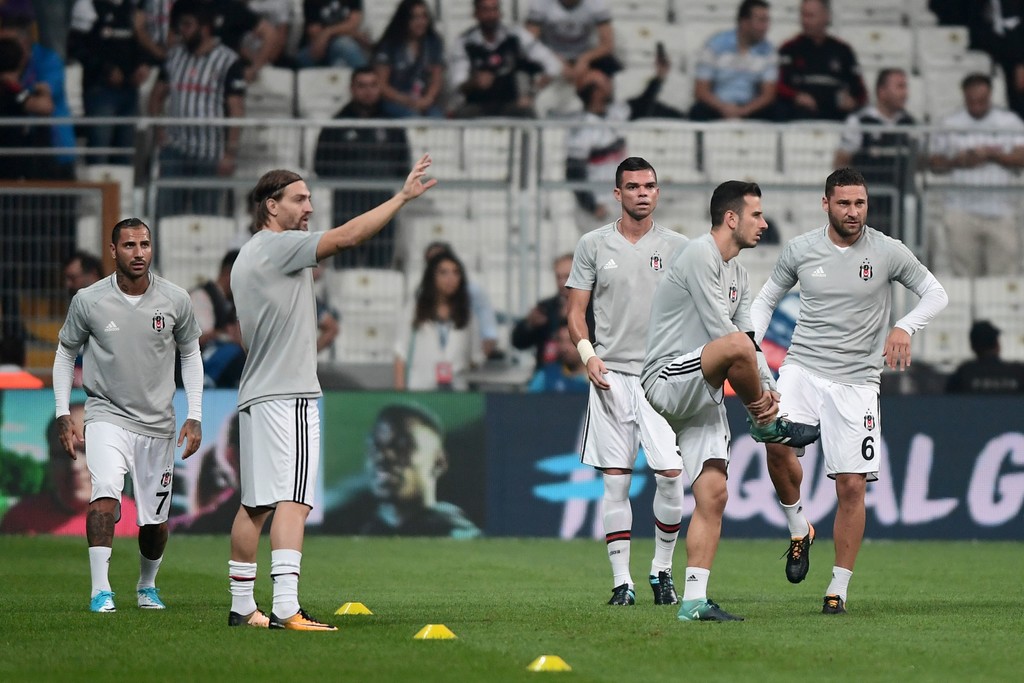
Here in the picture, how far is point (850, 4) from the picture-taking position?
20875 millimetres

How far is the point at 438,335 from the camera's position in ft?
51.9

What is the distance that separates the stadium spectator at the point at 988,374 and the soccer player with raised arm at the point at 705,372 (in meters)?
7.71

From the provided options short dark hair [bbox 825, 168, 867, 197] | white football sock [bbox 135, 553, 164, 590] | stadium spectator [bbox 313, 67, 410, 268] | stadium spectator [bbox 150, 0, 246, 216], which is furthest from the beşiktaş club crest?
stadium spectator [bbox 150, 0, 246, 216]

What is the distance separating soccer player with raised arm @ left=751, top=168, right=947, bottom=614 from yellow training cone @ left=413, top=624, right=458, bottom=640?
8.08 feet

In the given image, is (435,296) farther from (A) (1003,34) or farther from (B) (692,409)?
(A) (1003,34)

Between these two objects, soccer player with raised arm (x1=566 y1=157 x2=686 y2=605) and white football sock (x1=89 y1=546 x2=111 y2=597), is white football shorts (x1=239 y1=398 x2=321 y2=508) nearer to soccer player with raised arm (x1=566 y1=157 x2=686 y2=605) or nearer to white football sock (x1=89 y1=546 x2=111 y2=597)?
white football sock (x1=89 y1=546 x2=111 y2=597)

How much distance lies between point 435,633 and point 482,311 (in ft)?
27.0

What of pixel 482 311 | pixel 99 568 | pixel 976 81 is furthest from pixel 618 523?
pixel 976 81

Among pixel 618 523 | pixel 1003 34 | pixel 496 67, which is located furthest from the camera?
pixel 1003 34

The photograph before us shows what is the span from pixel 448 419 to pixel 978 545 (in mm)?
4877

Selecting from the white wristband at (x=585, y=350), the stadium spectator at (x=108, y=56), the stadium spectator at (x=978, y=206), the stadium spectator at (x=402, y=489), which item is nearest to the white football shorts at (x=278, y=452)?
the white wristband at (x=585, y=350)

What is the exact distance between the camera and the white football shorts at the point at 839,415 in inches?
364

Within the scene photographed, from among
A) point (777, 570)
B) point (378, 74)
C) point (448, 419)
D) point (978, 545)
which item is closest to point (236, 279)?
point (777, 570)

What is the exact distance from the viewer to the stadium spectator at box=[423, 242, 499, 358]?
15.8 m
